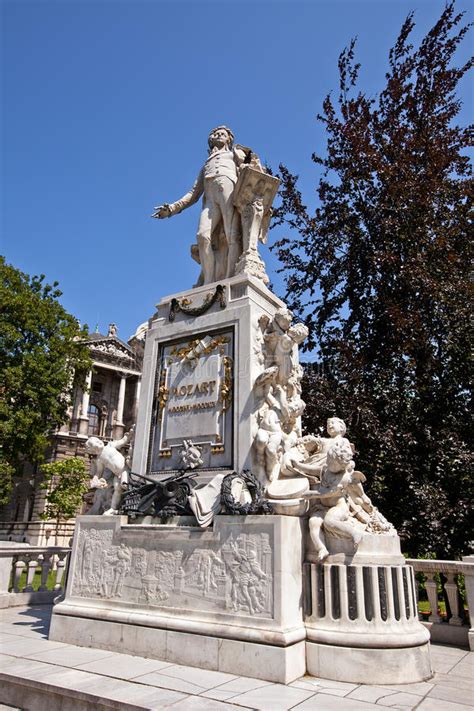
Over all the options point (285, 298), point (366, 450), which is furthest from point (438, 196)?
point (366, 450)

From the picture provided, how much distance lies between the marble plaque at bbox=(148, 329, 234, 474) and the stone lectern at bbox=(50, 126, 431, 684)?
0.07 ft

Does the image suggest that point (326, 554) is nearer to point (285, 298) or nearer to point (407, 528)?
point (407, 528)

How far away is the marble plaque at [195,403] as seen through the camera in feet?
21.5

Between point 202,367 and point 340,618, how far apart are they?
11.7 ft

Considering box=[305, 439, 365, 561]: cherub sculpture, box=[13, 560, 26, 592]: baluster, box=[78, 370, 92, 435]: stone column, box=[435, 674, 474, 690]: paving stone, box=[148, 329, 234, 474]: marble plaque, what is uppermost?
box=[78, 370, 92, 435]: stone column

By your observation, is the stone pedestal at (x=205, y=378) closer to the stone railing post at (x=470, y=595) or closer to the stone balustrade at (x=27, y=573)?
the stone railing post at (x=470, y=595)

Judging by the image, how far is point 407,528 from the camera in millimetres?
11320

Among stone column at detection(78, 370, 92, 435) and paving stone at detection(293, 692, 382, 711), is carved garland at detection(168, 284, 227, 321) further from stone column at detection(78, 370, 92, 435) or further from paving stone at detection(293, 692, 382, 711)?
stone column at detection(78, 370, 92, 435)

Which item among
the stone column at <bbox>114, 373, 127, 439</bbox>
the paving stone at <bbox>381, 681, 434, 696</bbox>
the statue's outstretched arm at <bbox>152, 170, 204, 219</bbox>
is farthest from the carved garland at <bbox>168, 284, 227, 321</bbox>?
the stone column at <bbox>114, 373, 127, 439</bbox>

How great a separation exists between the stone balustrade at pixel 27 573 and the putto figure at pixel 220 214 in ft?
20.2

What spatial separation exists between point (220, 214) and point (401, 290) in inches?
273

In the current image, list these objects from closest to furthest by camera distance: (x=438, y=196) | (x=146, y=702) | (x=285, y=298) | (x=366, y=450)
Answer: (x=146, y=702), (x=366, y=450), (x=438, y=196), (x=285, y=298)

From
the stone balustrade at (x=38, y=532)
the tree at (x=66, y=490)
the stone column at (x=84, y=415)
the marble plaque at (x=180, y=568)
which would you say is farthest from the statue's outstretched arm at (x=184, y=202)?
the stone column at (x=84, y=415)

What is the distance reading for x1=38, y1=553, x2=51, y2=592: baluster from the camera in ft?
32.2
